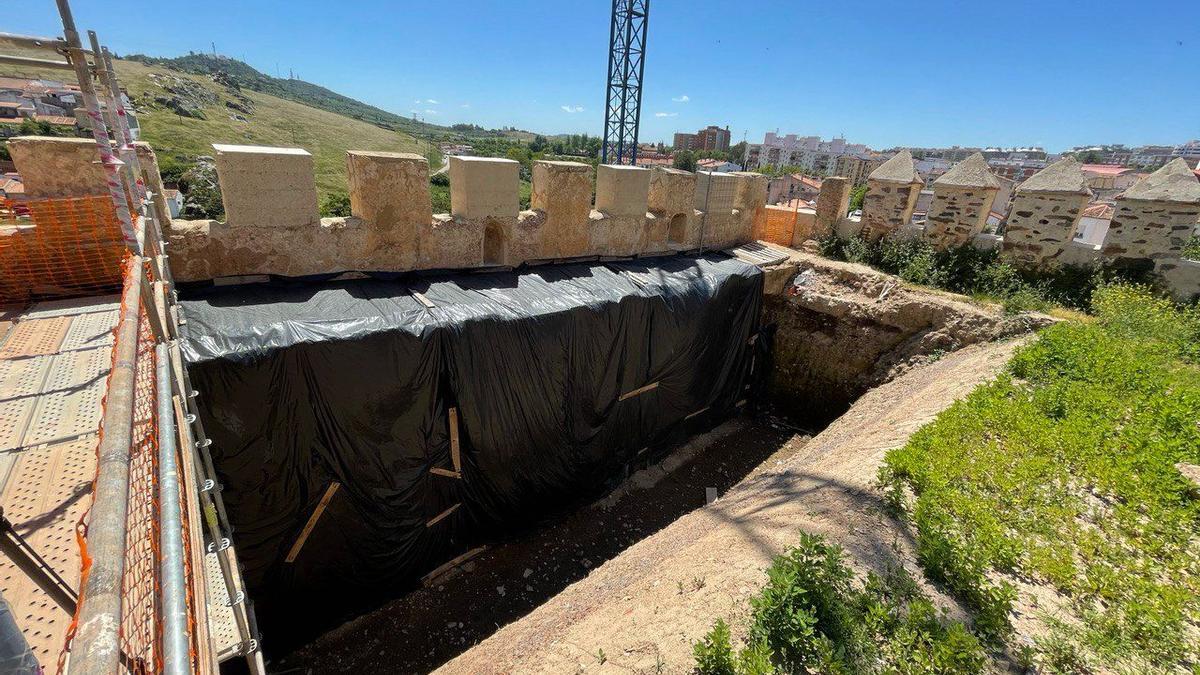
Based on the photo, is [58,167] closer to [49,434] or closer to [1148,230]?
[49,434]

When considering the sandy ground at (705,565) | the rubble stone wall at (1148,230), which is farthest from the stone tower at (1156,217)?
the sandy ground at (705,565)

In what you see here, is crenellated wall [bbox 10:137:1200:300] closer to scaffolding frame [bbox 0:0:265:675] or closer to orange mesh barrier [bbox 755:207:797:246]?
orange mesh barrier [bbox 755:207:797:246]

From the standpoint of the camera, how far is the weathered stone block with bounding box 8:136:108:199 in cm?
385

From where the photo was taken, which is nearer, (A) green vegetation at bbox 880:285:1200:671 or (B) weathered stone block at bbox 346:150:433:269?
(A) green vegetation at bbox 880:285:1200:671

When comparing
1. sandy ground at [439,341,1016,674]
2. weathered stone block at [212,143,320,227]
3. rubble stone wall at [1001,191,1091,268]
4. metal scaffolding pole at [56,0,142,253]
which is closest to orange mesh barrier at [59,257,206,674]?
metal scaffolding pole at [56,0,142,253]

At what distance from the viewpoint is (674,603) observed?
298cm

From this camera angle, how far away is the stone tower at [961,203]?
297 inches

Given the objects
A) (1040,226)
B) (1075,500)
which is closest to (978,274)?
(1040,226)

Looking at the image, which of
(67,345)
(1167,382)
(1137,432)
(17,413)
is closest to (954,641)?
(1137,432)

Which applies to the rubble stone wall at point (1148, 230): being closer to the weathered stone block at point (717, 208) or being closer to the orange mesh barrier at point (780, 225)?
the orange mesh barrier at point (780, 225)

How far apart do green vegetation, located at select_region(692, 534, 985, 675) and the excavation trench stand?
310 centimetres

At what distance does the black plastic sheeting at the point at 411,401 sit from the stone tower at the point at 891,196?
4.14m

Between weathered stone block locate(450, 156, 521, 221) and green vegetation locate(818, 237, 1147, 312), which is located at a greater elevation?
weathered stone block locate(450, 156, 521, 221)

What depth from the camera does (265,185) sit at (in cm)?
436
